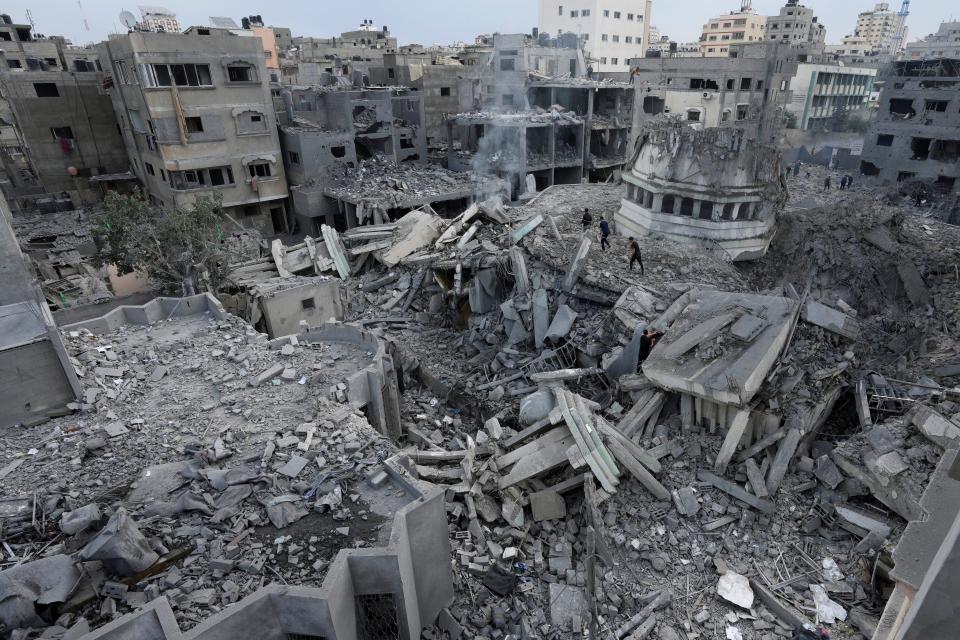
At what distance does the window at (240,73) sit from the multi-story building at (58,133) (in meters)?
10.8

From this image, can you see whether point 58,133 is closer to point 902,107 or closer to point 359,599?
point 359,599

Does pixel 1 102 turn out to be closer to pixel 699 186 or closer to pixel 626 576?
pixel 699 186

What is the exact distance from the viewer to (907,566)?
2469 mm

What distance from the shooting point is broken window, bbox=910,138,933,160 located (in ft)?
98.6

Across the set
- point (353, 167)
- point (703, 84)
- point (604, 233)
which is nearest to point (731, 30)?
point (703, 84)

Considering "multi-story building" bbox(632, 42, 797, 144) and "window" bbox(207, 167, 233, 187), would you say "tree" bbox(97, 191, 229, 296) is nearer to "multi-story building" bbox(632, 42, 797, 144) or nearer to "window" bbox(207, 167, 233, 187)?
"window" bbox(207, 167, 233, 187)

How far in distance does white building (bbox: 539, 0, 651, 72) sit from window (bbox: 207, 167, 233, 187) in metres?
40.4

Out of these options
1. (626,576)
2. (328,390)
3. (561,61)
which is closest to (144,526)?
(328,390)

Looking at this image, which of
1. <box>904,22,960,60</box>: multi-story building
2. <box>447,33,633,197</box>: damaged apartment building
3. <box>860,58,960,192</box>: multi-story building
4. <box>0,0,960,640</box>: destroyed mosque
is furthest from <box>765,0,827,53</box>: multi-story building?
<box>0,0,960,640</box>: destroyed mosque

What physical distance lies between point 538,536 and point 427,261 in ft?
40.7

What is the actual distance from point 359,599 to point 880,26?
140 metres

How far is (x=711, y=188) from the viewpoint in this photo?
696 inches

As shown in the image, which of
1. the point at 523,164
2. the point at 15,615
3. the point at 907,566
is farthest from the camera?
the point at 523,164

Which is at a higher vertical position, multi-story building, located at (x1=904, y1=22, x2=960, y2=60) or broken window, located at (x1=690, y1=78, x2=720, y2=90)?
multi-story building, located at (x1=904, y1=22, x2=960, y2=60)
